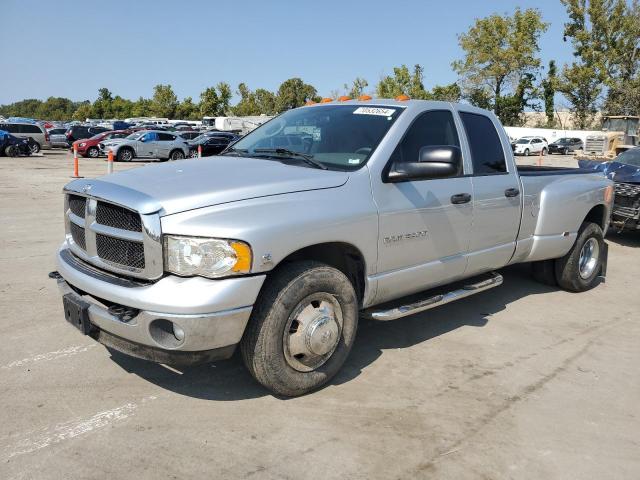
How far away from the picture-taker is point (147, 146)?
27.8 m

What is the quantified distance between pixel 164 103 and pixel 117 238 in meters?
102

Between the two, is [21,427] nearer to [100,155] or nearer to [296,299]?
[296,299]

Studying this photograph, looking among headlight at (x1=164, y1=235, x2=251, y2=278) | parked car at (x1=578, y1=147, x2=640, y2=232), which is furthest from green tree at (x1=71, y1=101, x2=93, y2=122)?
headlight at (x1=164, y1=235, x2=251, y2=278)

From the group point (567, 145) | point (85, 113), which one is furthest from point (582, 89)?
point (85, 113)

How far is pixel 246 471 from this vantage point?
9.32 feet

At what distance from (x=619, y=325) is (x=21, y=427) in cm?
500

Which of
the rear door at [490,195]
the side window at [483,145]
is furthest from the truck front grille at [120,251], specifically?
the side window at [483,145]

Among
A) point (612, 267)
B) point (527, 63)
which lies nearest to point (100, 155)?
point (612, 267)

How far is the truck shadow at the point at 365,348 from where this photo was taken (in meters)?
3.72

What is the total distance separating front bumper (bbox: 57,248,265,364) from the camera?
2982 mm

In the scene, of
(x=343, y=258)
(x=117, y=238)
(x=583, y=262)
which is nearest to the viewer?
(x=117, y=238)

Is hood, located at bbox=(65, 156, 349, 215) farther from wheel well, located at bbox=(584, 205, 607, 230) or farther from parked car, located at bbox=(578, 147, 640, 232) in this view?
parked car, located at bbox=(578, 147, 640, 232)

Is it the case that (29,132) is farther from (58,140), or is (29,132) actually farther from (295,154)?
(295,154)

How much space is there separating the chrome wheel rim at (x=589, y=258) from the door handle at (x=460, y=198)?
260 centimetres
